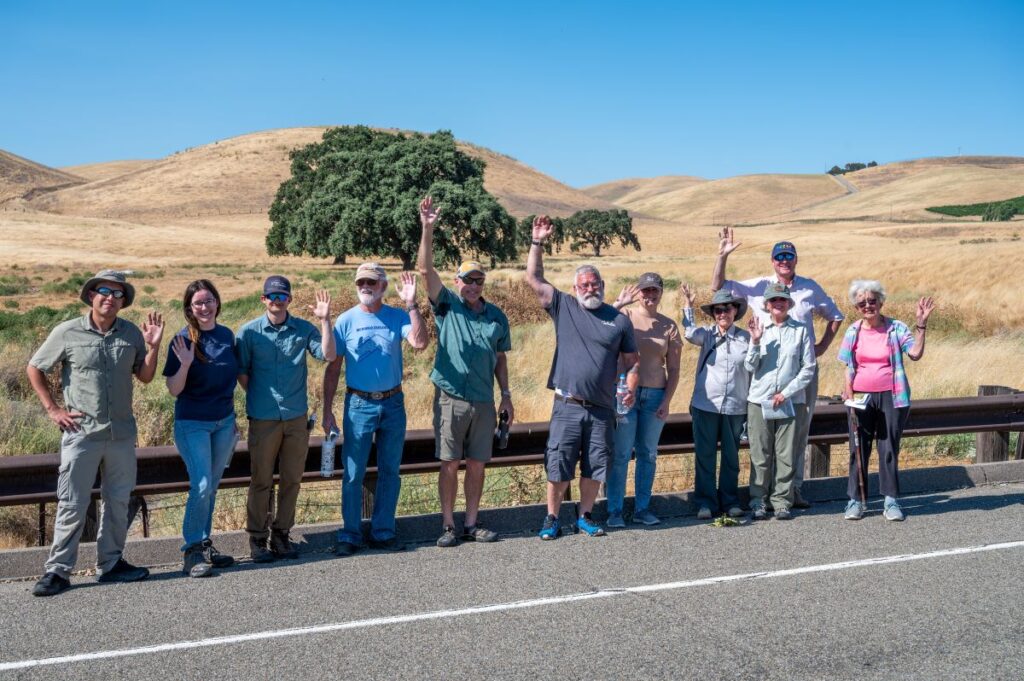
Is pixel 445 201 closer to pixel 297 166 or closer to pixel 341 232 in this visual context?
pixel 341 232

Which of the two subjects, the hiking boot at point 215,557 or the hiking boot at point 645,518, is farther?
the hiking boot at point 645,518

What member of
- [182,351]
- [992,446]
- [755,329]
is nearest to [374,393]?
[182,351]

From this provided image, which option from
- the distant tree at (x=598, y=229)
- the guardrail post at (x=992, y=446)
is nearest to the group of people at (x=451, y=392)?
the guardrail post at (x=992, y=446)

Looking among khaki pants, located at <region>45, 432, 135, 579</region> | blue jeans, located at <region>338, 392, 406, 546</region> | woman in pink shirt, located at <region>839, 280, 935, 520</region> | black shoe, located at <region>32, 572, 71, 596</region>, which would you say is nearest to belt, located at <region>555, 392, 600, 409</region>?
blue jeans, located at <region>338, 392, 406, 546</region>

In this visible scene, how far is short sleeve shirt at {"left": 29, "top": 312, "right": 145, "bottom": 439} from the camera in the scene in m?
5.86

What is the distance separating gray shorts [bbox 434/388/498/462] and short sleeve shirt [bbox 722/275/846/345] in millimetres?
2295

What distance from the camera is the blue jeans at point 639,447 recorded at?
7426 millimetres

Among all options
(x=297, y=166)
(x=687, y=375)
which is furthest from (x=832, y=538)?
(x=297, y=166)

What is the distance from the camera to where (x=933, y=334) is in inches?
767

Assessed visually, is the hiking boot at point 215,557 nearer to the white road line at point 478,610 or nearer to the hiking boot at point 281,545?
the hiking boot at point 281,545

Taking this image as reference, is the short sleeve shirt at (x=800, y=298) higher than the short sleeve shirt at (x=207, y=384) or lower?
higher

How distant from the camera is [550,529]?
704 cm

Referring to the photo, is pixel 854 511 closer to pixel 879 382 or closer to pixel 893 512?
pixel 893 512

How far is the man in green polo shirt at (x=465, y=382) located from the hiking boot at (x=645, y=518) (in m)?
1.20
